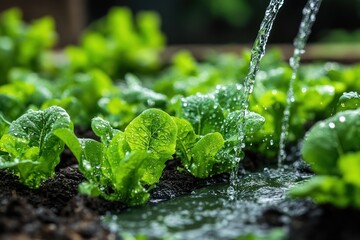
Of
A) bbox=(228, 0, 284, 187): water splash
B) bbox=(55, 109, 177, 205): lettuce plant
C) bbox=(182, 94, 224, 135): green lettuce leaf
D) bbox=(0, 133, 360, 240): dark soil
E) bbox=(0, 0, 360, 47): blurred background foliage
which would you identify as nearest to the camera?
bbox=(0, 133, 360, 240): dark soil

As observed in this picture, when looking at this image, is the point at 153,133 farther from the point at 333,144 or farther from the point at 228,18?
the point at 228,18

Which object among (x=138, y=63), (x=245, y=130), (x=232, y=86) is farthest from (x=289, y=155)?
(x=138, y=63)

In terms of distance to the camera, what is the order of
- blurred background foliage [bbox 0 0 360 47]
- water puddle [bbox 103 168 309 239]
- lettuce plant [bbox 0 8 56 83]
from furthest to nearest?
blurred background foliage [bbox 0 0 360 47], lettuce plant [bbox 0 8 56 83], water puddle [bbox 103 168 309 239]

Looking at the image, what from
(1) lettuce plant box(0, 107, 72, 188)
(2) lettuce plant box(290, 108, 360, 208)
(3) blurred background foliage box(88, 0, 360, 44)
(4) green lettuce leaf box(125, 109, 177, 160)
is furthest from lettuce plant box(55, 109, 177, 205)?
(3) blurred background foliage box(88, 0, 360, 44)

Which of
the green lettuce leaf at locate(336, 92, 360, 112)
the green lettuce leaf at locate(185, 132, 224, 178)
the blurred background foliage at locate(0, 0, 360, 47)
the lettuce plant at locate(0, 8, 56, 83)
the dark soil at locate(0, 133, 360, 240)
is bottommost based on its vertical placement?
the dark soil at locate(0, 133, 360, 240)

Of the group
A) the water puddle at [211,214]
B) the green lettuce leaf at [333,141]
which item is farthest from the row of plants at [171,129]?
the water puddle at [211,214]

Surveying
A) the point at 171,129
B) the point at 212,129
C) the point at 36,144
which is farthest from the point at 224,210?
the point at 36,144

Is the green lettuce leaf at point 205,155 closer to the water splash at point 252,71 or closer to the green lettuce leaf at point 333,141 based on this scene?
the water splash at point 252,71

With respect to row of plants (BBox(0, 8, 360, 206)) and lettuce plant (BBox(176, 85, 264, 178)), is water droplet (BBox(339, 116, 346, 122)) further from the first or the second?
lettuce plant (BBox(176, 85, 264, 178))
